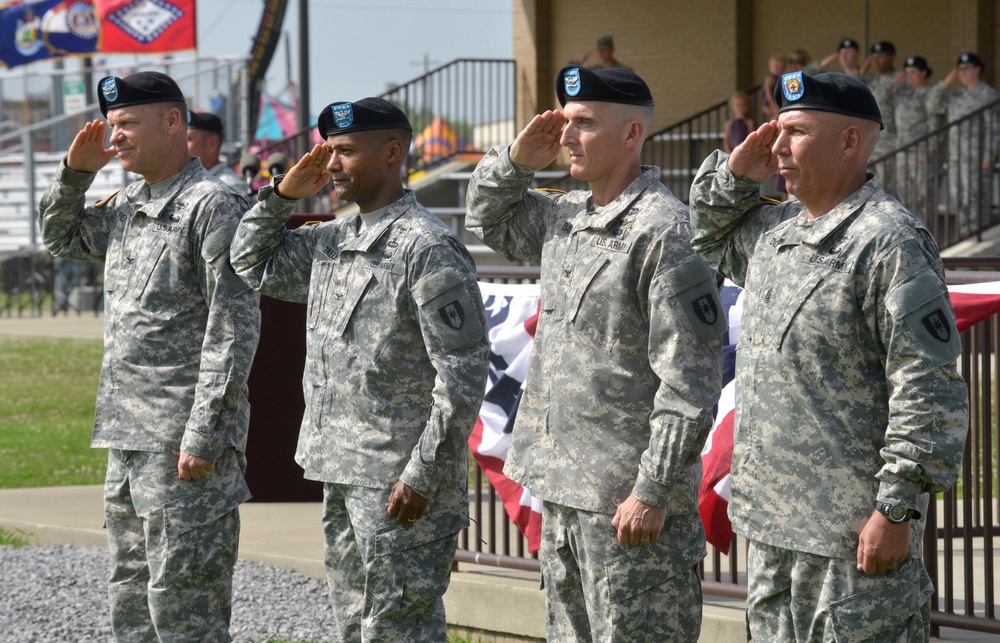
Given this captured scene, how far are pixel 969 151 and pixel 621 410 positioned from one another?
11983 millimetres

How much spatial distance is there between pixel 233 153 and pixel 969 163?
11.8 m

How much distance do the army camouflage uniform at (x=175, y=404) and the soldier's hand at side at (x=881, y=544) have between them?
7.65 feet

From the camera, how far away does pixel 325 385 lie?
4816mm

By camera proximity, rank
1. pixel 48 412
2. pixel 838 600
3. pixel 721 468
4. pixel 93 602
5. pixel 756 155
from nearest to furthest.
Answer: pixel 838 600
pixel 756 155
pixel 721 468
pixel 93 602
pixel 48 412

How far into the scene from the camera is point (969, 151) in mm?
15273

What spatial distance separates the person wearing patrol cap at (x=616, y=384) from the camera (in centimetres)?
415

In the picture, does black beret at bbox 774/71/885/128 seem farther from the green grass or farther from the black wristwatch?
the green grass

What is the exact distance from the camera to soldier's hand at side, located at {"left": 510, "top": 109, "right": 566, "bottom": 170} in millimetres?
4480

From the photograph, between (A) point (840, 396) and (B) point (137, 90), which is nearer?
(A) point (840, 396)

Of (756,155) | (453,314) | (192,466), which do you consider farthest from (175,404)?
(756,155)

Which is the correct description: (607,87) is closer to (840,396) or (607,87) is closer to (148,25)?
(840,396)

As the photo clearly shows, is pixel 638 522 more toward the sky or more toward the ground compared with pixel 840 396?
more toward the ground

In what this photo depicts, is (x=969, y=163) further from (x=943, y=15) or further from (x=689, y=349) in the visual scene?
(x=689, y=349)

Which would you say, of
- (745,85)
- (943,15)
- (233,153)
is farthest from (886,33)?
(233,153)
